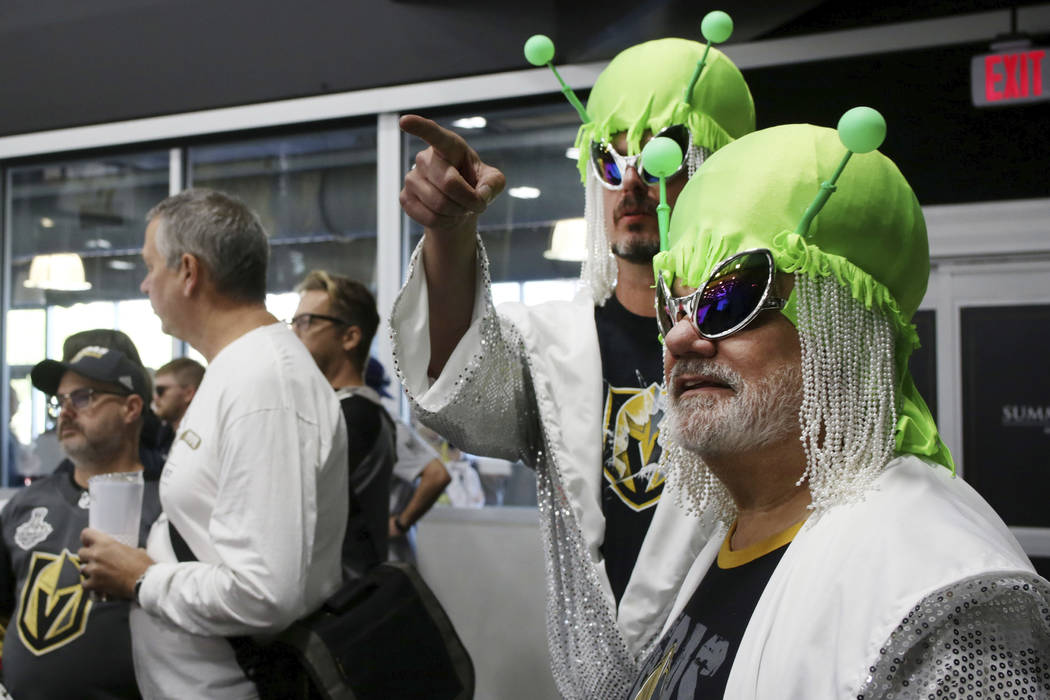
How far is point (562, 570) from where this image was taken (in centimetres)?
157

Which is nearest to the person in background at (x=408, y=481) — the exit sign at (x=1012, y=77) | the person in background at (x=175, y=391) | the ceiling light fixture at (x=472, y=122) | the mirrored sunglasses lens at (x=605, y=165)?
the person in background at (x=175, y=391)

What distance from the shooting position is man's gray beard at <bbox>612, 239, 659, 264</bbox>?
60.9 inches

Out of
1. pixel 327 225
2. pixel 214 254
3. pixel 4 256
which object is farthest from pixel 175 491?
pixel 4 256

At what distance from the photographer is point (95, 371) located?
7.68ft

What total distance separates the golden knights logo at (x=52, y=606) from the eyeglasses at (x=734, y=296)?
1.48 metres

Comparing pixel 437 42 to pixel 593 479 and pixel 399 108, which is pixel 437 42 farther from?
pixel 593 479

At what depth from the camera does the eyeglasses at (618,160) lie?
1558 millimetres

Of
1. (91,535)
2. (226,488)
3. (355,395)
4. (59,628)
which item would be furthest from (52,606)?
(355,395)

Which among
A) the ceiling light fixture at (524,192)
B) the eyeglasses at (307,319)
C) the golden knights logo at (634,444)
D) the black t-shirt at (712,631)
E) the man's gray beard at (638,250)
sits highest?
the ceiling light fixture at (524,192)

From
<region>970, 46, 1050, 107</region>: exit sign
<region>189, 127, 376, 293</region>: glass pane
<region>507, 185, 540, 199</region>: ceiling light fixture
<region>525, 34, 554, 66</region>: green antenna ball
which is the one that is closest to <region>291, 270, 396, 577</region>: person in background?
<region>525, 34, 554, 66</region>: green antenna ball

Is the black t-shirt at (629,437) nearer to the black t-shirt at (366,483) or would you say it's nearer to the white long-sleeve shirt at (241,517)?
the white long-sleeve shirt at (241,517)

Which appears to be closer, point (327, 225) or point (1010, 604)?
point (1010, 604)

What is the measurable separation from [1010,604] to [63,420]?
209 cm

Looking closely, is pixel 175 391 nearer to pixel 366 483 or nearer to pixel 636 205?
pixel 366 483
